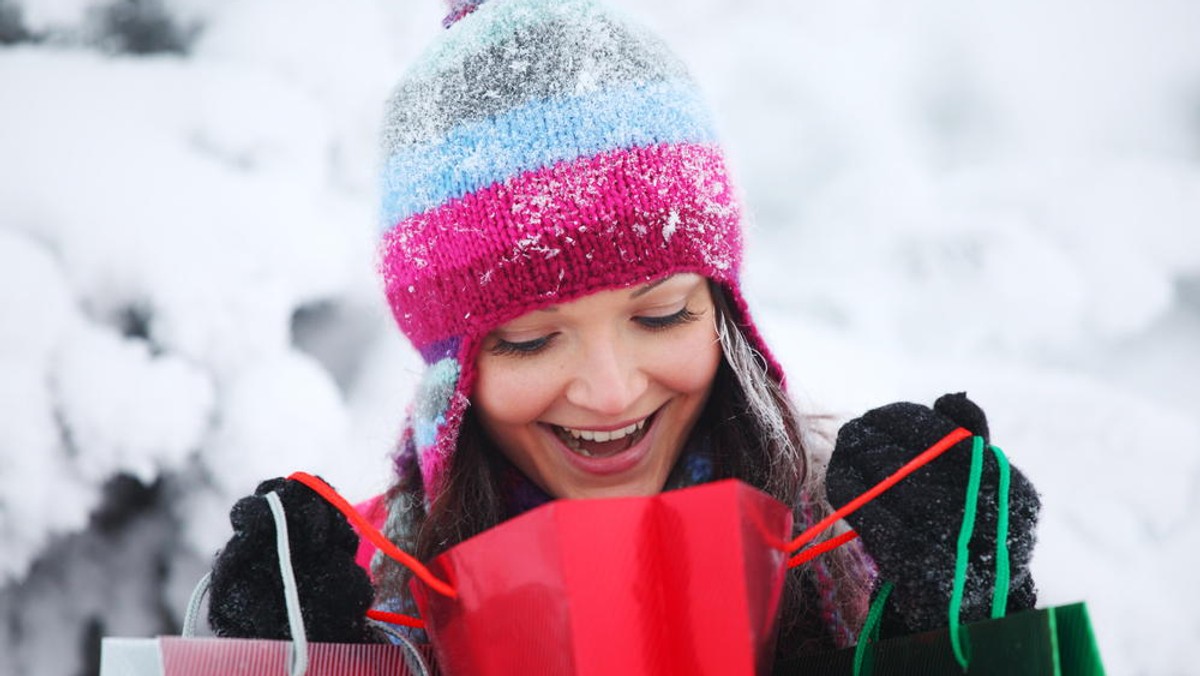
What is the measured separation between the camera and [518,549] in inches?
32.4

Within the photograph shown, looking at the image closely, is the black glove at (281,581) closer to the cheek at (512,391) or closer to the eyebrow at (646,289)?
the cheek at (512,391)

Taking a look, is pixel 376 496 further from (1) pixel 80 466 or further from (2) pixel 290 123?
(2) pixel 290 123

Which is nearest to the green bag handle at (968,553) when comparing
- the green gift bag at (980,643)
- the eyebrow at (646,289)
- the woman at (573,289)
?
the green gift bag at (980,643)

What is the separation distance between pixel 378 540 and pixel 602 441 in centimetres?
46

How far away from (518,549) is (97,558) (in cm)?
105

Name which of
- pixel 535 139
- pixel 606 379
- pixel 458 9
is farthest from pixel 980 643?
pixel 458 9

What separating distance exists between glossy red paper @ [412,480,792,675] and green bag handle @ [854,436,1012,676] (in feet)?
0.40

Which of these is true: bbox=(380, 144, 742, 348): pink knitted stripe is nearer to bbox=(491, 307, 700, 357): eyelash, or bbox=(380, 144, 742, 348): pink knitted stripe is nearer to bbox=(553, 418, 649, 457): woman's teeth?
bbox=(491, 307, 700, 357): eyelash

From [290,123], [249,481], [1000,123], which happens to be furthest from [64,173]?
[1000,123]

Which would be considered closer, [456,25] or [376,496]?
[456,25]

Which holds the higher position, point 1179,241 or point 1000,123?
point 1000,123

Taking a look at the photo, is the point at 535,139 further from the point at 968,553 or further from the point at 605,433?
the point at 968,553

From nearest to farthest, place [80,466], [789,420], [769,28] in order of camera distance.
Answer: [789,420]
[80,466]
[769,28]

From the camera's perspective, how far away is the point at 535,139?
118cm
